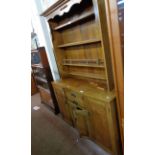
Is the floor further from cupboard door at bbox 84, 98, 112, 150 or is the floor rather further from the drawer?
the drawer

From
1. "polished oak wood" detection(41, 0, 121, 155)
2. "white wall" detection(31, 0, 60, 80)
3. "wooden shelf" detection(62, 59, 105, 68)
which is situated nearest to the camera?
"polished oak wood" detection(41, 0, 121, 155)

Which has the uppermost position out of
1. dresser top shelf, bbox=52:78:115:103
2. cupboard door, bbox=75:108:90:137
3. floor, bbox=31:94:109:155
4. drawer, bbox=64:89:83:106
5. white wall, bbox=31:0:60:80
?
white wall, bbox=31:0:60:80

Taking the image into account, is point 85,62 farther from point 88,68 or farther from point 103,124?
point 103,124

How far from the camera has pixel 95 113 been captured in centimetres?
170

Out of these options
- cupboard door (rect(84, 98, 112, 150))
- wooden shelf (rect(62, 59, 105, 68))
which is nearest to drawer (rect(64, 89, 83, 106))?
cupboard door (rect(84, 98, 112, 150))

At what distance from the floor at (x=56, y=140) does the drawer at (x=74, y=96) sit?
2.19ft

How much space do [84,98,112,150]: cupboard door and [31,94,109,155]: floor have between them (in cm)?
21

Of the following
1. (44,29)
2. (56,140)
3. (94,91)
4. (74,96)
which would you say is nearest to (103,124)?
(94,91)

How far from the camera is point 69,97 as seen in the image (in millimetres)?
2141

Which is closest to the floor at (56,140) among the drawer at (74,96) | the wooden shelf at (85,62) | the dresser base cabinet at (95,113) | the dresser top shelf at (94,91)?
the dresser base cabinet at (95,113)

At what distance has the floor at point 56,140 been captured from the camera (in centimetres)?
200

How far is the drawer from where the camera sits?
73.6 inches
